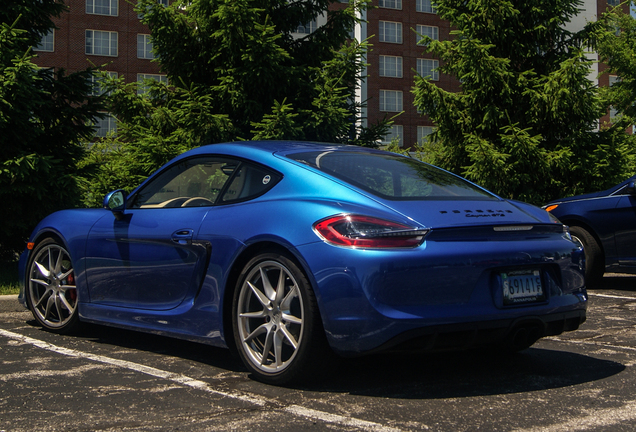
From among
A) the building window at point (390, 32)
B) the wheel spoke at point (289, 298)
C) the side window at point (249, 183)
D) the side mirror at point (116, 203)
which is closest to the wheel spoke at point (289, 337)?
the wheel spoke at point (289, 298)

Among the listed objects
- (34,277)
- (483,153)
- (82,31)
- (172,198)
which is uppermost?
(82,31)

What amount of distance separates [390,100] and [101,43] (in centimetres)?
2240

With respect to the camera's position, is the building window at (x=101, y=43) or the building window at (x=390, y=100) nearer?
the building window at (x=101, y=43)

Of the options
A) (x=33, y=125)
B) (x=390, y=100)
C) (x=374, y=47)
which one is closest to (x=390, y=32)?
(x=374, y=47)

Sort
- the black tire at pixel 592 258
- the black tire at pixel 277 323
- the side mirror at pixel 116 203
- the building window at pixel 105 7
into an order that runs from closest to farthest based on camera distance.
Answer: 1. the black tire at pixel 277 323
2. the side mirror at pixel 116 203
3. the black tire at pixel 592 258
4. the building window at pixel 105 7

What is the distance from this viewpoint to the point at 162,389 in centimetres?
389

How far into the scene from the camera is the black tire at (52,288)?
18.3ft

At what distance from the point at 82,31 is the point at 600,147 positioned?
139 ft

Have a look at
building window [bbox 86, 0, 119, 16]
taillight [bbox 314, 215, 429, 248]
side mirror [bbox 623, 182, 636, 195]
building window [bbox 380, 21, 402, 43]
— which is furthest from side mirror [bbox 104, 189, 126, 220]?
building window [bbox 380, 21, 402, 43]

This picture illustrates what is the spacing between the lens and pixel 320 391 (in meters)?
3.85

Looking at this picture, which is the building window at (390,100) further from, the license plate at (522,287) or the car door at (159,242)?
the license plate at (522,287)

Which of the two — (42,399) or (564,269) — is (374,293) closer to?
(564,269)

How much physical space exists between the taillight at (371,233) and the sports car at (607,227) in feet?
19.4

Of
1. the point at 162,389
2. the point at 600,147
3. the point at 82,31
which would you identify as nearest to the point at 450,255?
the point at 162,389
